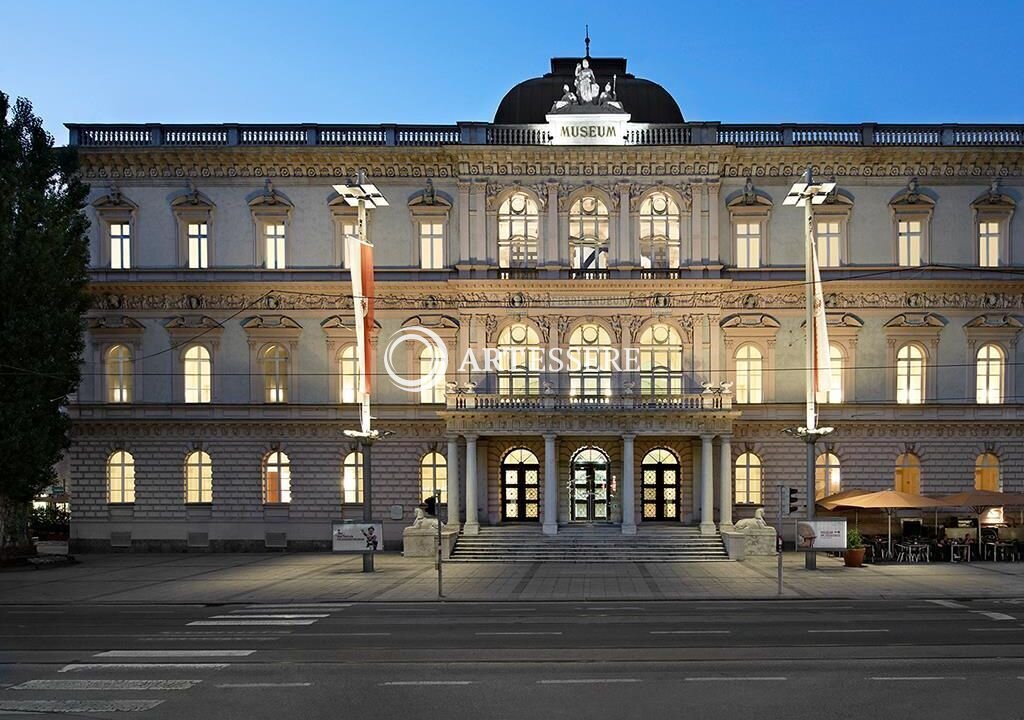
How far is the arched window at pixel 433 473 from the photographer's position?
44344mm

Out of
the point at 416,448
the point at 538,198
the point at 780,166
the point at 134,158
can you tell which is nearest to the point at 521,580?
the point at 416,448

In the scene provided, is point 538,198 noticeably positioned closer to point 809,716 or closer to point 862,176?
point 862,176

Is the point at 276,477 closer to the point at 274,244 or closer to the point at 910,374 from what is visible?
the point at 274,244

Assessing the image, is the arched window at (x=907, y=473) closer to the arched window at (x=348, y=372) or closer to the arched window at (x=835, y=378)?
the arched window at (x=835, y=378)

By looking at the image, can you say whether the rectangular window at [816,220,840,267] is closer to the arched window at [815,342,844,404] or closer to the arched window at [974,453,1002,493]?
the arched window at [815,342,844,404]

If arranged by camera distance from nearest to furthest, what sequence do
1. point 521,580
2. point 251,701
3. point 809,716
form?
point 809,716, point 251,701, point 521,580

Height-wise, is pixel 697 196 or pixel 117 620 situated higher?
pixel 697 196

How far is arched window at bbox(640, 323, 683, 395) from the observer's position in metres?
43.7

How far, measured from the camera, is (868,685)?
1658 cm

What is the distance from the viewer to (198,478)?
44562mm

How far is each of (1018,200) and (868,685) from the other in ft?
114

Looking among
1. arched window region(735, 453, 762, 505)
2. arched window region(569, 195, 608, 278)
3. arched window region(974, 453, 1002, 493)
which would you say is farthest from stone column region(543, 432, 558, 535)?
arched window region(974, 453, 1002, 493)

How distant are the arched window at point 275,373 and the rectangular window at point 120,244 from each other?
7779mm

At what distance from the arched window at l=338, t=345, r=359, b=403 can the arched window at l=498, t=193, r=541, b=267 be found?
8.06 metres
